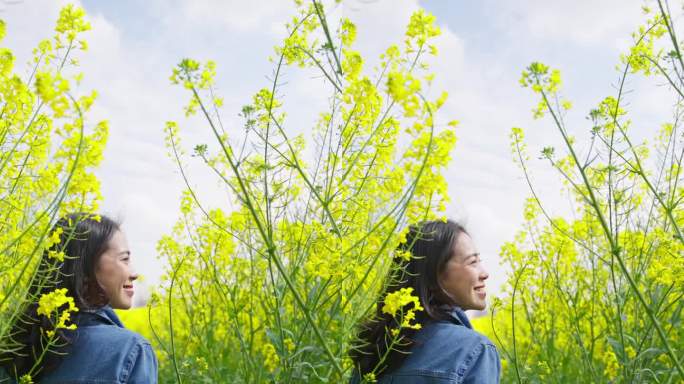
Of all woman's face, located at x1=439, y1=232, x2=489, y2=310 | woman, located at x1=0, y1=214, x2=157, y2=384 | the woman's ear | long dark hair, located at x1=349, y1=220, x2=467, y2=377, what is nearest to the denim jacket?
woman, located at x1=0, y1=214, x2=157, y2=384

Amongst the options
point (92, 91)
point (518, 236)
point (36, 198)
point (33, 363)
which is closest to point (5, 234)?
point (36, 198)

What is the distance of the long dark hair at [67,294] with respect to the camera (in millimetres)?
2611

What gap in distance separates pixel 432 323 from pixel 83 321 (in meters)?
1.22

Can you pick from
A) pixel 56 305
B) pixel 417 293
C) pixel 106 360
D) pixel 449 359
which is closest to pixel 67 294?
pixel 56 305

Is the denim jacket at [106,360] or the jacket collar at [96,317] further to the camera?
the jacket collar at [96,317]

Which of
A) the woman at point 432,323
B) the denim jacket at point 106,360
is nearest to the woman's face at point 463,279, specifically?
the woman at point 432,323

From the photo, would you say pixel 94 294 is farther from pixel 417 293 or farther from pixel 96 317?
pixel 417 293

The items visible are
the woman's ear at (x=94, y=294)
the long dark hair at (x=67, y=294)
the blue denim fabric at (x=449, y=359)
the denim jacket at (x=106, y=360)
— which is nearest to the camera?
the blue denim fabric at (x=449, y=359)

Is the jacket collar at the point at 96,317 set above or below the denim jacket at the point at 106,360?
above

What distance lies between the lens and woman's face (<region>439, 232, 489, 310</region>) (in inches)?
100

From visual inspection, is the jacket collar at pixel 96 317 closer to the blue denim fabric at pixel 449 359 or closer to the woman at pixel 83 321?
the woman at pixel 83 321

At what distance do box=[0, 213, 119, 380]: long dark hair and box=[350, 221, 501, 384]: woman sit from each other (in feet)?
3.25

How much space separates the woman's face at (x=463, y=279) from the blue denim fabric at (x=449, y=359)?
0.15 metres

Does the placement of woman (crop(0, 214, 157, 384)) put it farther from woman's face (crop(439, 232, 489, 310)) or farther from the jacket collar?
woman's face (crop(439, 232, 489, 310))
